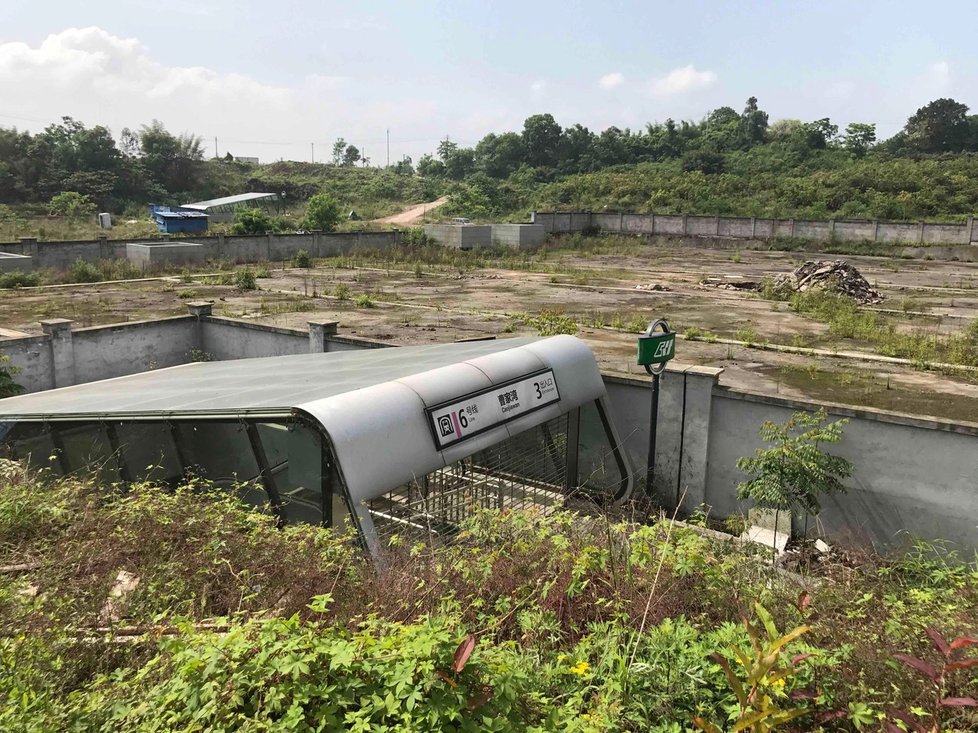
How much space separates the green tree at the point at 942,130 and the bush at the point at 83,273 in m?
81.9

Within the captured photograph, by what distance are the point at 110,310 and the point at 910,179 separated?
198 ft

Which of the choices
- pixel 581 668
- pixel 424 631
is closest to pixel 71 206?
pixel 424 631

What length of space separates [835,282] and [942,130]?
233 ft

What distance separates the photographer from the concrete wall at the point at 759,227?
148ft

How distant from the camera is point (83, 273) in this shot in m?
27.0

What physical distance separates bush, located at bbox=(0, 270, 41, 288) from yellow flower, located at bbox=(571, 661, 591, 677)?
27428mm

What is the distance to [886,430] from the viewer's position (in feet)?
30.7

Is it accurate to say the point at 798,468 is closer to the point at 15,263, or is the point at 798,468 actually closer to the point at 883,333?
the point at 883,333

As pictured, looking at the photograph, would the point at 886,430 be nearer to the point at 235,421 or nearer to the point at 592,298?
the point at 235,421

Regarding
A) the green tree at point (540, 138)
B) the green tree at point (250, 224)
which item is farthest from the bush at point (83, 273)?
the green tree at point (540, 138)

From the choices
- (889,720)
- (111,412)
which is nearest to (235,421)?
(111,412)

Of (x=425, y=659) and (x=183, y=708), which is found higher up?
(x=425, y=659)

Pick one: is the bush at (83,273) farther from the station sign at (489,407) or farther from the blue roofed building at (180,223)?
the station sign at (489,407)

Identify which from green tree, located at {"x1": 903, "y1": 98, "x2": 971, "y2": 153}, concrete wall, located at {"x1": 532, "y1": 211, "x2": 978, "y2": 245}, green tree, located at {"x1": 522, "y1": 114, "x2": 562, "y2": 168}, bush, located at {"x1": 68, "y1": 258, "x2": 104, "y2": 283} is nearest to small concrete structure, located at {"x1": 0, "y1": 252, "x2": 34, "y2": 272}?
bush, located at {"x1": 68, "y1": 258, "x2": 104, "y2": 283}
